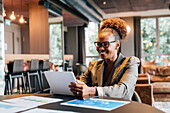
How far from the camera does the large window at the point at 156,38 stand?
11305 millimetres

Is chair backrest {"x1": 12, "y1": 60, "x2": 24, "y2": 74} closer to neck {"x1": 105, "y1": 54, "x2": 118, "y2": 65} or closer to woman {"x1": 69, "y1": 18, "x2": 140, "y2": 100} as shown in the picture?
woman {"x1": 69, "y1": 18, "x2": 140, "y2": 100}

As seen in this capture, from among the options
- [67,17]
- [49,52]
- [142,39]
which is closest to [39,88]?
[49,52]

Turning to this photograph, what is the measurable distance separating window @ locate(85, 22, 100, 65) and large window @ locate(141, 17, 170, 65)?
2940 millimetres

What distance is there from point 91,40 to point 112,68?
11284mm

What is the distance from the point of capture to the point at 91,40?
→ 43.1 feet

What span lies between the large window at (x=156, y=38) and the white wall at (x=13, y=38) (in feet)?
22.0

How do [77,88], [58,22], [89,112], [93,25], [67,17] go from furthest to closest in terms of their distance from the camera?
[93,25]
[67,17]
[58,22]
[77,88]
[89,112]

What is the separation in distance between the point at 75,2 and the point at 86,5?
0.95 metres

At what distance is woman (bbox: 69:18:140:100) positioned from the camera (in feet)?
5.14

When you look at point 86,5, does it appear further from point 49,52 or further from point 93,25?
point 93,25

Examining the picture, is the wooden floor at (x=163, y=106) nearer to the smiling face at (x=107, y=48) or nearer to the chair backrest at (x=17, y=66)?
the smiling face at (x=107, y=48)

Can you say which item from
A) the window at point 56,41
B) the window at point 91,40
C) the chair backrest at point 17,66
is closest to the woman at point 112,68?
the chair backrest at point 17,66

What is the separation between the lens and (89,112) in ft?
3.48

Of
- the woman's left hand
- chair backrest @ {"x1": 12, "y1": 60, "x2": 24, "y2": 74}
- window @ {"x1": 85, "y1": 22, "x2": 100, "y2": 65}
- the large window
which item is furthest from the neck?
window @ {"x1": 85, "y1": 22, "x2": 100, "y2": 65}
